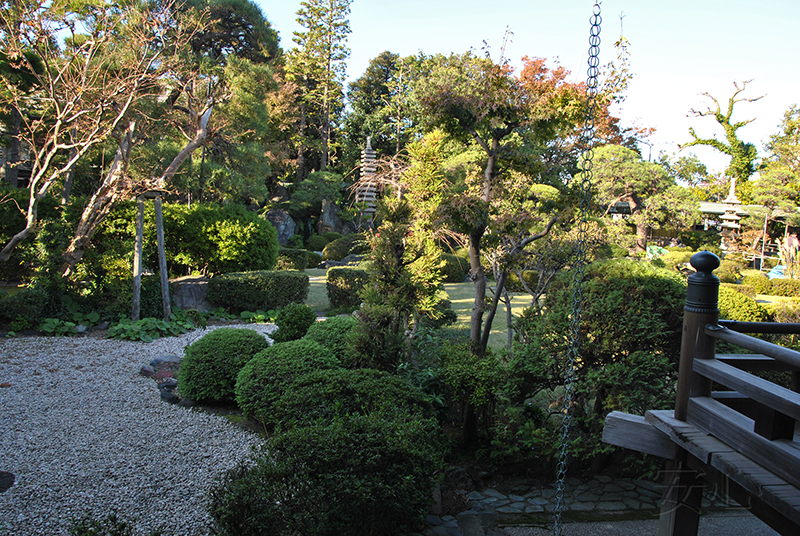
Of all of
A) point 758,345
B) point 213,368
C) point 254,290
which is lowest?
Answer: point 213,368

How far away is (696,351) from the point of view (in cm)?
199

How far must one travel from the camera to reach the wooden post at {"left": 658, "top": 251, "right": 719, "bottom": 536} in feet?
6.40

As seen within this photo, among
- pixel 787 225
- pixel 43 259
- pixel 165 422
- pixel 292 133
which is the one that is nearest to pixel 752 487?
pixel 165 422

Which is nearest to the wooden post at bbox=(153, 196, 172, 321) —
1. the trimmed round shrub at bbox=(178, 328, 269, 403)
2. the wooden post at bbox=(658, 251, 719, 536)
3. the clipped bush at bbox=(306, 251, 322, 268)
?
the trimmed round shrub at bbox=(178, 328, 269, 403)

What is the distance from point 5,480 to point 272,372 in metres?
2.05

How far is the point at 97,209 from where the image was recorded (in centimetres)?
834

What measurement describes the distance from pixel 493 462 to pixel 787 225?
23.1 metres

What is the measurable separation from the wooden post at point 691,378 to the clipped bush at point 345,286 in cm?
834

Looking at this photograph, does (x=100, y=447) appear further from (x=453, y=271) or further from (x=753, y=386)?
(x=453, y=271)

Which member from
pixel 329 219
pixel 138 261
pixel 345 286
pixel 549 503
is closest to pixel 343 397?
pixel 549 503

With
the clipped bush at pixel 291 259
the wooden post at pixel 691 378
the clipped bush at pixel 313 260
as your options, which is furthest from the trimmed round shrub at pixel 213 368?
the clipped bush at pixel 313 260

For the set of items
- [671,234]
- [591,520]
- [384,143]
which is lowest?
[591,520]

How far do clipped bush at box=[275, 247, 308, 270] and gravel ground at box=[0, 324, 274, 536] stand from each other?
30.4ft

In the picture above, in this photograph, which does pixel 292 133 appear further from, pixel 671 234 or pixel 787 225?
pixel 787 225
